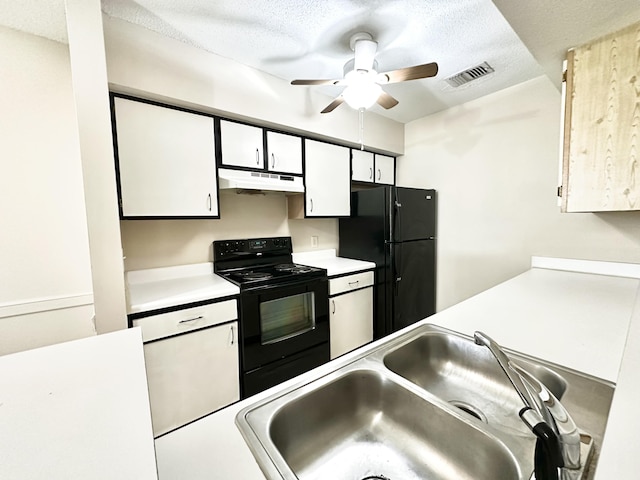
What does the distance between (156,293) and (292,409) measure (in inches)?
53.6

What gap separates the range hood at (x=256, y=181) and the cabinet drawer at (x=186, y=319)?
2.72 ft

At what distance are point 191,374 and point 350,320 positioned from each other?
1.34 metres

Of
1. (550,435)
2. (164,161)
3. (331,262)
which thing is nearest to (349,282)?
(331,262)

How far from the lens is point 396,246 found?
2.52 meters

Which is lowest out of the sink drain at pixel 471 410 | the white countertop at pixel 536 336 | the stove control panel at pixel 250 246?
the sink drain at pixel 471 410

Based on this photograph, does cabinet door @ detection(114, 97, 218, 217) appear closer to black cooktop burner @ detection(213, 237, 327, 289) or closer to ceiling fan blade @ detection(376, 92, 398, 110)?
black cooktop burner @ detection(213, 237, 327, 289)

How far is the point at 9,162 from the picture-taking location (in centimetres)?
151

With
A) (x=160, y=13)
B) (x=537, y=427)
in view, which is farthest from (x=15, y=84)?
(x=537, y=427)

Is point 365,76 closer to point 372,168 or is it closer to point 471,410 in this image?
point 372,168

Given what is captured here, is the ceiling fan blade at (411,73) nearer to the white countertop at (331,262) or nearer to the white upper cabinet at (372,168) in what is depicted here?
the white upper cabinet at (372,168)

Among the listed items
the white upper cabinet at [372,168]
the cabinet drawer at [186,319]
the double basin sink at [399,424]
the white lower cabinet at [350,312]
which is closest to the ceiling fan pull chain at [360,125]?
the white upper cabinet at [372,168]

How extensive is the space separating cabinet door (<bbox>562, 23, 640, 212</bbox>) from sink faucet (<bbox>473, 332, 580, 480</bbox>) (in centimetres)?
160

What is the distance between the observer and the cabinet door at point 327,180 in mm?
2486

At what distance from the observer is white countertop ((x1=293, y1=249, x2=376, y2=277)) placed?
2.36 meters
